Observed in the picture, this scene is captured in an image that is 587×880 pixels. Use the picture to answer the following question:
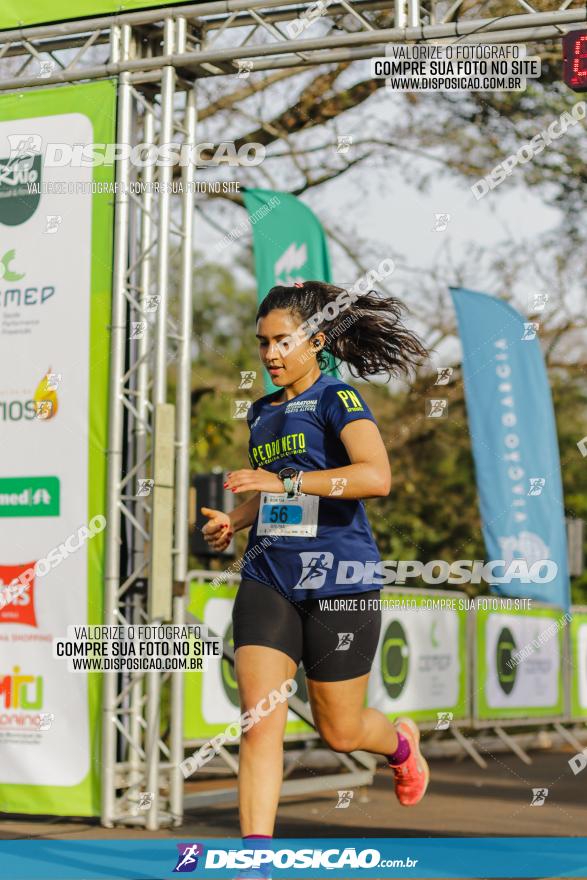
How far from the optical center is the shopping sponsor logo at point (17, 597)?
737 cm

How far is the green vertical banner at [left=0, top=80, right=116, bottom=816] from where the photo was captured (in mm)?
7285

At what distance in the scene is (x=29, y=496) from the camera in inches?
294

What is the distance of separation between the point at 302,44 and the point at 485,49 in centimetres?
102

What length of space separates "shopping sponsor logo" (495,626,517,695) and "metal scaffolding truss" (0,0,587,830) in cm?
450

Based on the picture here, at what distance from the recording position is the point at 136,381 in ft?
24.9

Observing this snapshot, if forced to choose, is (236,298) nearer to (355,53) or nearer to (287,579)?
(355,53)

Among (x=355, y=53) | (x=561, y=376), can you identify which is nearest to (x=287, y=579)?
(x=355, y=53)

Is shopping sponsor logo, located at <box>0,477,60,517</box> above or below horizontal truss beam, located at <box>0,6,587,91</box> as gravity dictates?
below

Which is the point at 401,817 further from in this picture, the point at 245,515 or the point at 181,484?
the point at 245,515

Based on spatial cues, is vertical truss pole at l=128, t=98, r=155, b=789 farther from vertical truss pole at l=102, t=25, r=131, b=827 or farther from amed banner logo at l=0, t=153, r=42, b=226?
amed banner logo at l=0, t=153, r=42, b=226

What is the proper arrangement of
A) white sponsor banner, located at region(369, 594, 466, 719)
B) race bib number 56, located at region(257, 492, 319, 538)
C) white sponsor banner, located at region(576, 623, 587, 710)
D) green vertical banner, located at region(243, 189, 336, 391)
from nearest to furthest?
1. race bib number 56, located at region(257, 492, 319, 538)
2. green vertical banner, located at region(243, 189, 336, 391)
3. white sponsor banner, located at region(369, 594, 466, 719)
4. white sponsor banner, located at region(576, 623, 587, 710)

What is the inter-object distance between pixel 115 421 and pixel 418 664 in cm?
391

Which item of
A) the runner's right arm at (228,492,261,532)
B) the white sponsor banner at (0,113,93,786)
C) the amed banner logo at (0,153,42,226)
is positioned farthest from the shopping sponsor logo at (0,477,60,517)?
the runner's right arm at (228,492,261,532)

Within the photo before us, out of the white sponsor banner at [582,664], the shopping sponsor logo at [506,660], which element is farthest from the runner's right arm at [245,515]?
the white sponsor banner at [582,664]
